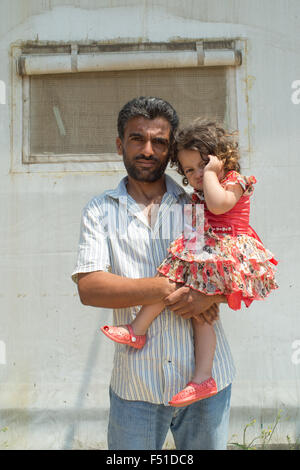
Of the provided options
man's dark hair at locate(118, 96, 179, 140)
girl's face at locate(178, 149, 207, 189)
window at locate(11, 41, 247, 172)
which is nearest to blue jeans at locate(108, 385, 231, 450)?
girl's face at locate(178, 149, 207, 189)

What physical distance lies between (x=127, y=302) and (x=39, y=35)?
8.13 ft

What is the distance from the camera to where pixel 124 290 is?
1760 mm

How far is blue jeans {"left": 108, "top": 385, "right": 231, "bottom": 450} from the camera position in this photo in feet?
5.99

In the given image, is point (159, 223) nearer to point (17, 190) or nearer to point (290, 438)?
point (17, 190)

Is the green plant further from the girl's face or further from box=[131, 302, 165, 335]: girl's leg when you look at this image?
the girl's face

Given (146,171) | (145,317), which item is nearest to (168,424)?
(145,317)

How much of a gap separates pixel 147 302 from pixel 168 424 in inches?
20.8

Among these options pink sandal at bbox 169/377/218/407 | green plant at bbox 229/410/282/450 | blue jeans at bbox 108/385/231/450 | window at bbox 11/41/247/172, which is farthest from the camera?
window at bbox 11/41/247/172

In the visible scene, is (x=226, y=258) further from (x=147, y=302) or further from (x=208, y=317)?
(x=147, y=302)

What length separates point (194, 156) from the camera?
77.4 inches

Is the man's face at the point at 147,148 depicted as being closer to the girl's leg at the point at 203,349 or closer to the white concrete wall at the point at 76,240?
the girl's leg at the point at 203,349

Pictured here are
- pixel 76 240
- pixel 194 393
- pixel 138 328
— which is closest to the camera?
pixel 194 393

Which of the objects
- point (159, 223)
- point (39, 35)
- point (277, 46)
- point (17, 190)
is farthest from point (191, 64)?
point (159, 223)

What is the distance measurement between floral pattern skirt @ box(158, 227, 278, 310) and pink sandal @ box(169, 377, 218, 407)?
313 millimetres
